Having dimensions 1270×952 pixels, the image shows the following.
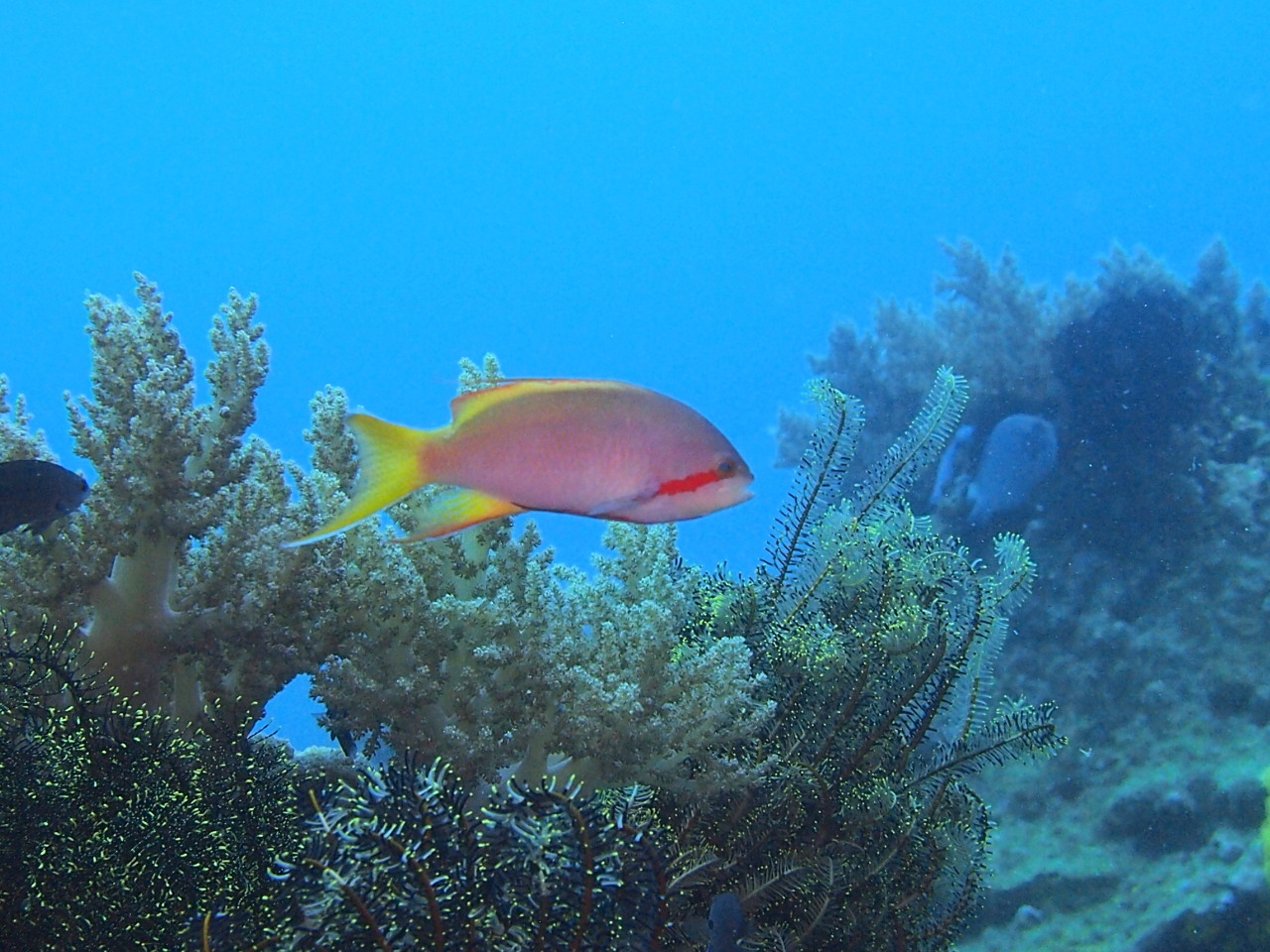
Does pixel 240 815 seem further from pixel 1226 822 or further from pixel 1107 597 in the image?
pixel 1107 597

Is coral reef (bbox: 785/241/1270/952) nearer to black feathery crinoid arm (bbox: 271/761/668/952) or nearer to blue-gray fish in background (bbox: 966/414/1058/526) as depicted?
blue-gray fish in background (bbox: 966/414/1058/526)

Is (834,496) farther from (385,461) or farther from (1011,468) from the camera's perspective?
(1011,468)

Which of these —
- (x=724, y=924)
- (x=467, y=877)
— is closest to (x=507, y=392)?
(x=467, y=877)

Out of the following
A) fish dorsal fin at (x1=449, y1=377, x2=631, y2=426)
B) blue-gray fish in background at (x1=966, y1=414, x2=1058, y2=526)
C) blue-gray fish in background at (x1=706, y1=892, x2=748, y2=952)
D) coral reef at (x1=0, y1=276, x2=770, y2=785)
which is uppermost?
blue-gray fish in background at (x1=966, y1=414, x2=1058, y2=526)

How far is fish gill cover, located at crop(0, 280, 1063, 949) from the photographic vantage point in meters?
2.07

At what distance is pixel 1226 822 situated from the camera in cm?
646

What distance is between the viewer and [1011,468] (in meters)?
10.1

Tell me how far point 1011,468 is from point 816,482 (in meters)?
7.13

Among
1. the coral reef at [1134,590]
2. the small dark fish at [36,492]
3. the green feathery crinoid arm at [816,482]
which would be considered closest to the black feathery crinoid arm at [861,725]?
the green feathery crinoid arm at [816,482]

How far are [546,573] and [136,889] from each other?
5.24ft

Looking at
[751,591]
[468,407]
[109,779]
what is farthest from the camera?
[751,591]

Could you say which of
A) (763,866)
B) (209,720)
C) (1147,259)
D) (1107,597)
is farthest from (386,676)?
(1147,259)

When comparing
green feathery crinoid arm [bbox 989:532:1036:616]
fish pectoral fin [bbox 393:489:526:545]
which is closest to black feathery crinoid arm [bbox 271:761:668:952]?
fish pectoral fin [bbox 393:489:526:545]

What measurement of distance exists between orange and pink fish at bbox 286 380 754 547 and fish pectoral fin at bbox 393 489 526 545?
1 centimetres
